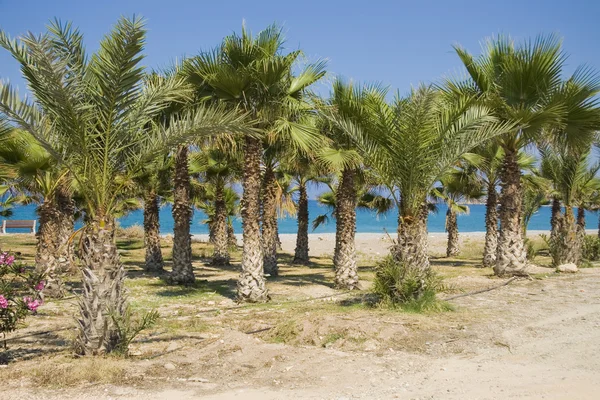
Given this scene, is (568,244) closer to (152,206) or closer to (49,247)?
(152,206)

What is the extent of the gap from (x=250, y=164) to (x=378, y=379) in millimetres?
7254

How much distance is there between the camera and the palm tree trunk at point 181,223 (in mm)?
15258

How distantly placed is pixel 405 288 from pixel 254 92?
5.58 m

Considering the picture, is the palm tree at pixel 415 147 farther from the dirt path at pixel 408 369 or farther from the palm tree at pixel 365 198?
the palm tree at pixel 365 198

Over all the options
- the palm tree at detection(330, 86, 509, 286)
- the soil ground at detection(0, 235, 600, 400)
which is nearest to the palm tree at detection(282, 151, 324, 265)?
the palm tree at detection(330, 86, 509, 286)

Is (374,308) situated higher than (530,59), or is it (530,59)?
(530,59)

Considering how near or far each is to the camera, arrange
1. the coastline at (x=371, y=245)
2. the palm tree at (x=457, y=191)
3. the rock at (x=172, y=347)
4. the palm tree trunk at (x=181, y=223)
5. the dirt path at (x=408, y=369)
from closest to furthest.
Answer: the dirt path at (x=408, y=369) → the rock at (x=172, y=347) → the palm tree trunk at (x=181, y=223) → the palm tree at (x=457, y=191) → the coastline at (x=371, y=245)

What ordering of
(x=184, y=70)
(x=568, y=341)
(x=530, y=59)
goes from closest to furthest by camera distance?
(x=568, y=341), (x=184, y=70), (x=530, y=59)

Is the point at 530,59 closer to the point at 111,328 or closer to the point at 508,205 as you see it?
the point at 508,205

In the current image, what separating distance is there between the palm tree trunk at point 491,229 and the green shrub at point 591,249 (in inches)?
136

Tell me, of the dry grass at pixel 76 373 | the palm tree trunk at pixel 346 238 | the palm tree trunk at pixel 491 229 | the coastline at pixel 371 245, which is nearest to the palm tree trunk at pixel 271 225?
the palm tree trunk at pixel 346 238

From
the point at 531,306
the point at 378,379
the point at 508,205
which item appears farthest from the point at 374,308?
the point at 508,205

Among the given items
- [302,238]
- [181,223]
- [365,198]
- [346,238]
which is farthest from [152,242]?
[365,198]

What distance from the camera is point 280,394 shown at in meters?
6.09
